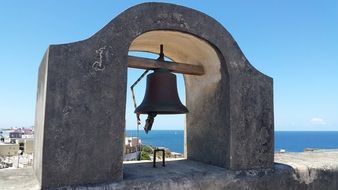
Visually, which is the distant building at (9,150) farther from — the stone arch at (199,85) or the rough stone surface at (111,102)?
the rough stone surface at (111,102)

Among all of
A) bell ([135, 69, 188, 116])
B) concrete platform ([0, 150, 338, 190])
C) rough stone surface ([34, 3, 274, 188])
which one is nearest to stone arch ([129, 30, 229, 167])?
rough stone surface ([34, 3, 274, 188])

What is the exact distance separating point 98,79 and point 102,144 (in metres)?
0.62

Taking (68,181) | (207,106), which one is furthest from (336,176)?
(68,181)

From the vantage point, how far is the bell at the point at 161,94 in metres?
3.60

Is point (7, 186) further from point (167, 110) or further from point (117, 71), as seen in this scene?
point (167, 110)

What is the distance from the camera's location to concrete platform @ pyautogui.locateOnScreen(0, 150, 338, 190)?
9.62 feet

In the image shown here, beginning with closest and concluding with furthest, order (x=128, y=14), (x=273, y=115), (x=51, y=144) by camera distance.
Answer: (x=51, y=144), (x=128, y=14), (x=273, y=115)

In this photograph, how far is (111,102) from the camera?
9.45 ft

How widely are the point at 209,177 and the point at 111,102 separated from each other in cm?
140

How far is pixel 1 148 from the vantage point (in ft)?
136

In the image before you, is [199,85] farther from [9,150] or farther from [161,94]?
[9,150]

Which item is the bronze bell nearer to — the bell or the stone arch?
the bell

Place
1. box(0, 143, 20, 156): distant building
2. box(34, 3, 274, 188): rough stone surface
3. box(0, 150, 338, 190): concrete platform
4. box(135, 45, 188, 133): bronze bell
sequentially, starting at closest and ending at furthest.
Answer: box(34, 3, 274, 188): rough stone surface < box(0, 150, 338, 190): concrete platform < box(135, 45, 188, 133): bronze bell < box(0, 143, 20, 156): distant building

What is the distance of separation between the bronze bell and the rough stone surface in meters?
0.59
